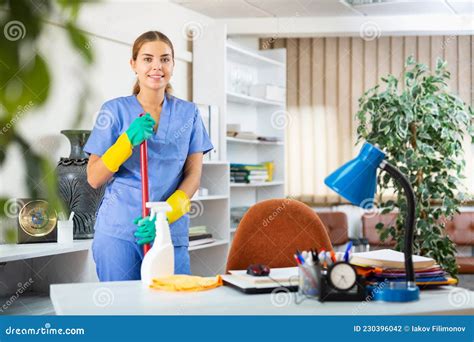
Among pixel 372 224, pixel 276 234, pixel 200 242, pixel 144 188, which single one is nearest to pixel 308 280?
pixel 144 188

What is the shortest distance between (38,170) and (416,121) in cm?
384

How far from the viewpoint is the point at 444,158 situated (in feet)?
13.4

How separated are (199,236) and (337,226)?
170 cm

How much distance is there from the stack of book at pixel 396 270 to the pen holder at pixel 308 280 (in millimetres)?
166

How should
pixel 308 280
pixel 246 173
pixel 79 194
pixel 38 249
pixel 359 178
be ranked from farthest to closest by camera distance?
pixel 246 173 → pixel 79 194 → pixel 38 249 → pixel 308 280 → pixel 359 178

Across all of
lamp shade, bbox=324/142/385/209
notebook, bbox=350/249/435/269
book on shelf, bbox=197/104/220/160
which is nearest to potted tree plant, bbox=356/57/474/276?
book on shelf, bbox=197/104/220/160

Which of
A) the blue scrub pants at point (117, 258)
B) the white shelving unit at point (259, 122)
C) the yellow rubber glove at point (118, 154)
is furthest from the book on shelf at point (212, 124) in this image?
the yellow rubber glove at point (118, 154)

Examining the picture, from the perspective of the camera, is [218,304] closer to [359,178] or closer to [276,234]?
[359,178]

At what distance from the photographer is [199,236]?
4223mm

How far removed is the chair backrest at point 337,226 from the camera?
18.0ft

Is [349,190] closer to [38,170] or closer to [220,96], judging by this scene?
[38,170]

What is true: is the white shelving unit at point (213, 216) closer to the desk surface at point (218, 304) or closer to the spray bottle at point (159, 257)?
the spray bottle at point (159, 257)

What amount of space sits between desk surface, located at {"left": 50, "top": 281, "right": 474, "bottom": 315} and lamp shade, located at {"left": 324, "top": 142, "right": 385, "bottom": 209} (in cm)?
20
